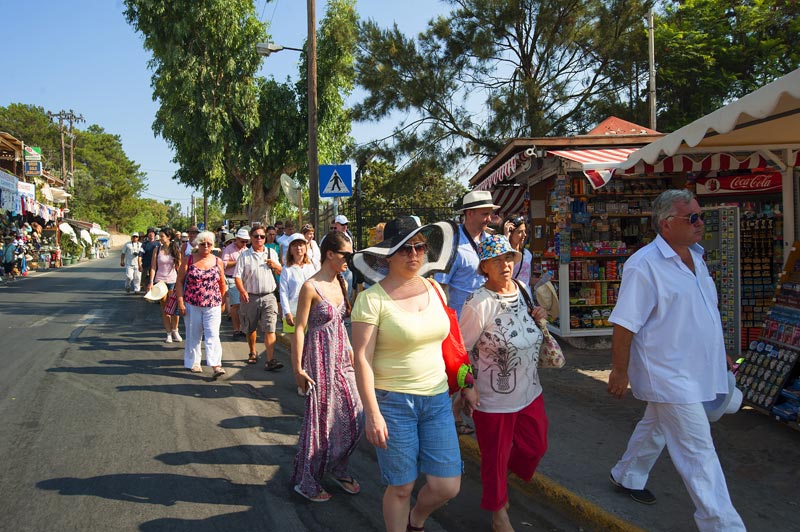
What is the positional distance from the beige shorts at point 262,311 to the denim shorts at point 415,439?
530 centimetres

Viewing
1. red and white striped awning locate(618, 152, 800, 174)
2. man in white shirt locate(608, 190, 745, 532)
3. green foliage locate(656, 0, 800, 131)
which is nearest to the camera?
man in white shirt locate(608, 190, 745, 532)

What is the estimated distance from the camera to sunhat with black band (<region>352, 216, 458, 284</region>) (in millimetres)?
3230

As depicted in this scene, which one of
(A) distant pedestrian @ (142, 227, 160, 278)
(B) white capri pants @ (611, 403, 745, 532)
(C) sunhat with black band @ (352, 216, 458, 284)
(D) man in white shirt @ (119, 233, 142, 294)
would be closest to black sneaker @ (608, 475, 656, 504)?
(B) white capri pants @ (611, 403, 745, 532)

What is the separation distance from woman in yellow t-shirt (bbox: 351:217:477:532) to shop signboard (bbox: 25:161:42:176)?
146 ft

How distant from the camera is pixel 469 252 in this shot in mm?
5188

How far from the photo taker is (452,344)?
3439mm

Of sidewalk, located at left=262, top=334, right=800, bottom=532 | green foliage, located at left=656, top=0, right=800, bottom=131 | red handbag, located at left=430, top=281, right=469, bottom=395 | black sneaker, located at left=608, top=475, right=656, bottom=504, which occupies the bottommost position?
sidewalk, located at left=262, top=334, right=800, bottom=532

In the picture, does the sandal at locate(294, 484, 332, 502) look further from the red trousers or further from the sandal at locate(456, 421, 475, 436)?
the sandal at locate(456, 421, 475, 436)

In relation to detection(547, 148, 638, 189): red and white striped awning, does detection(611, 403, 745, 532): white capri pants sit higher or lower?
lower

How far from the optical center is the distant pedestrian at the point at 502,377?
11.6 feet

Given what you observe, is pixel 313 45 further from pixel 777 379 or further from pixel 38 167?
pixel 38 167

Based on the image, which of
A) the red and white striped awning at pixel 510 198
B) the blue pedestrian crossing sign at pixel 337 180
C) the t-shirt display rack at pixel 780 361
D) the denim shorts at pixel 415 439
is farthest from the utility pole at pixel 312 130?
the denim shorts at pixel 415 439

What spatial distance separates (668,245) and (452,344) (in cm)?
131

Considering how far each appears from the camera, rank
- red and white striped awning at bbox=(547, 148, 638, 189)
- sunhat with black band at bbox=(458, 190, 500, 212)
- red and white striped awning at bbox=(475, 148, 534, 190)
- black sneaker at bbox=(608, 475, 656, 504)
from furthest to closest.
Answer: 1. red and white striped awning at bbox=(475, 148, 534, 190)
2. red and white striped awning at bbox=(547, 148, 638, 189)
3. sunhat with black band at bbox=(458, 190, 500, 212)
4. black sneaker at bbox=(608, 475, 656, 504)
